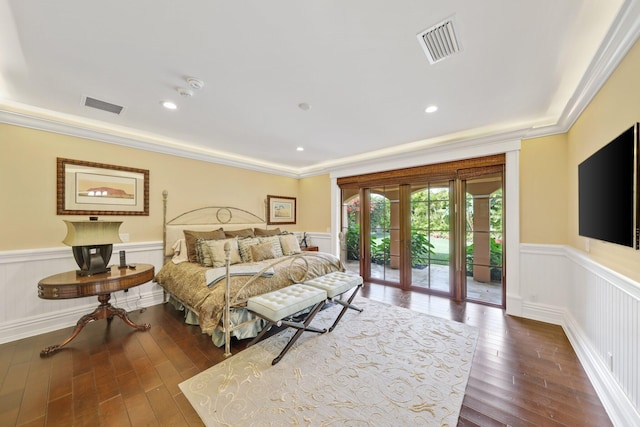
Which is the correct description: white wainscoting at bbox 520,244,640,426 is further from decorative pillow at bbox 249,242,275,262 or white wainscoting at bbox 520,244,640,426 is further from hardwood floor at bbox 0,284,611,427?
decorative pillow at bbox 249,242,275,262

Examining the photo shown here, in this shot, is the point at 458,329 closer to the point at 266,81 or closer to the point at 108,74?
the point at 266,81

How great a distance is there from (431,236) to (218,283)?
11.7 ft

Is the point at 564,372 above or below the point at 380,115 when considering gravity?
below

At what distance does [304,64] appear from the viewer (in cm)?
199

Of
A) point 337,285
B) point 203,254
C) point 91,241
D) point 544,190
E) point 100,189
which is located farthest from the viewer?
point 203,254

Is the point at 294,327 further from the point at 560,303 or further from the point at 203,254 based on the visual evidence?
the point at 560,303

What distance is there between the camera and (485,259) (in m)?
3.80

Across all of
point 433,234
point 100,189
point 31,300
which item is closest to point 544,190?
point 433,234

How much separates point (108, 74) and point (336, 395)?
3.38 meters

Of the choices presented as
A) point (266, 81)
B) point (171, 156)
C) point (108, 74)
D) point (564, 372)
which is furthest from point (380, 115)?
point (171, 156)

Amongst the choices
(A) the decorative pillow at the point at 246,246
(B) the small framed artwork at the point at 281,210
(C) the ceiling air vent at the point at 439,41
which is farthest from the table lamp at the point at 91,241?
(C) the ceiling air vent at the point at 439,41

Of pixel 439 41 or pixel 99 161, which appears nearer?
pixel 439 41

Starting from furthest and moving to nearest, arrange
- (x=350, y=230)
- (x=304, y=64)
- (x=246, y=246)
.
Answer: (x=350, y=230), (x=246, y=246), (x=304, y=64)

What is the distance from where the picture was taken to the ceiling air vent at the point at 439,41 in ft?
5.30
